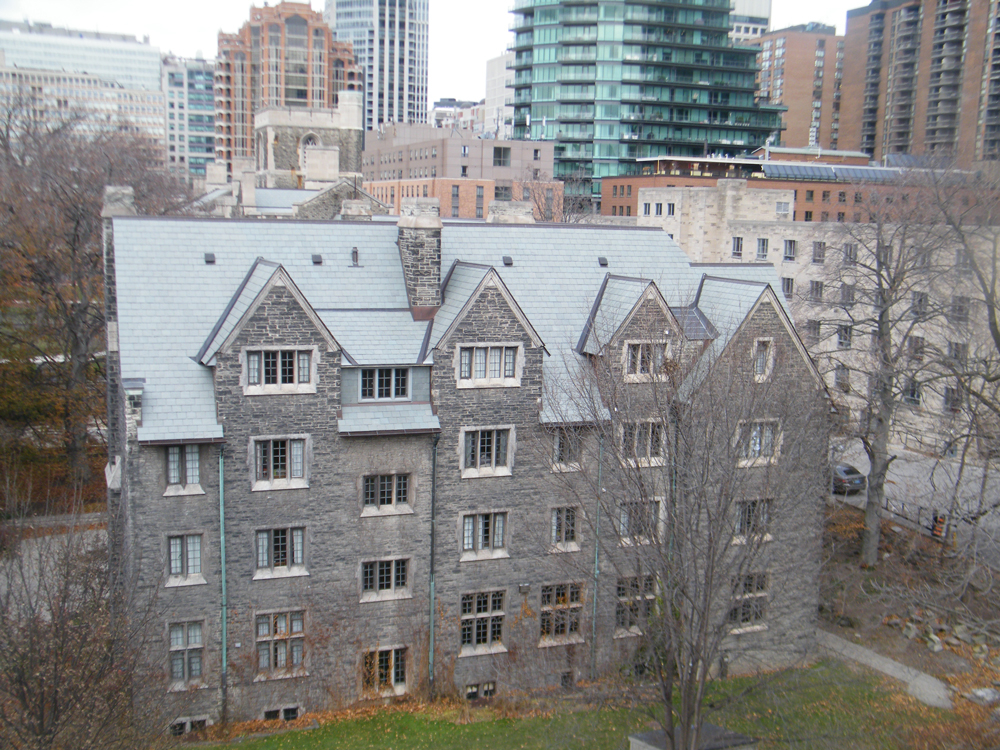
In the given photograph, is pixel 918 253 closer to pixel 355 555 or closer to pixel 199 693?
pixel 355 555

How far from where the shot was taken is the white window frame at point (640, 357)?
28278 millimetres

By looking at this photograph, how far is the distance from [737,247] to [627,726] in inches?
2493

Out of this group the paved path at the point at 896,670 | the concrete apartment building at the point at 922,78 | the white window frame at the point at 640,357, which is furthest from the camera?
the concrete apartment building at the point at 922,78

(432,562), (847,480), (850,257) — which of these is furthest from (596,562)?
(847,480)

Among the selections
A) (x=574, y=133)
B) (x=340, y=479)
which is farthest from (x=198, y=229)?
(x=574, y=133)

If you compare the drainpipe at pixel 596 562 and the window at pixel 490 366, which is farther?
the window at pixel 490 366

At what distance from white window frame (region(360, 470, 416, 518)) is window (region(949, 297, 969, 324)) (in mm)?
30117

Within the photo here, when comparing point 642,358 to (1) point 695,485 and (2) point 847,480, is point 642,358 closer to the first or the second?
(1) point 695,485

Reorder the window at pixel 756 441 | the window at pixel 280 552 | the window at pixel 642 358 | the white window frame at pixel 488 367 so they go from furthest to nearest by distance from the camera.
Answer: the white window frame at pixel 488 367 < the window at pixel 280 552 < the window at pixel 642 358 < the window at pixel 756 441

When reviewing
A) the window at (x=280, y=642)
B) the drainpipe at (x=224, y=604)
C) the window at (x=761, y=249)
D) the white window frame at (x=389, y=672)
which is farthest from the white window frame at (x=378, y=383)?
the window at (x=761, y=249)

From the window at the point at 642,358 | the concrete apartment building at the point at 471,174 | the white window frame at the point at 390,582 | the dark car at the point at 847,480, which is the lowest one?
the dark car at the point at 847,480

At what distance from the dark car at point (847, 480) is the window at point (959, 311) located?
35.6ft

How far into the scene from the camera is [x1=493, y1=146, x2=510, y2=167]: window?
14238 centimetres

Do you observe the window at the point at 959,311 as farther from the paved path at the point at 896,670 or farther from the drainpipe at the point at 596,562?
the drainpipe at the point at 596,562
